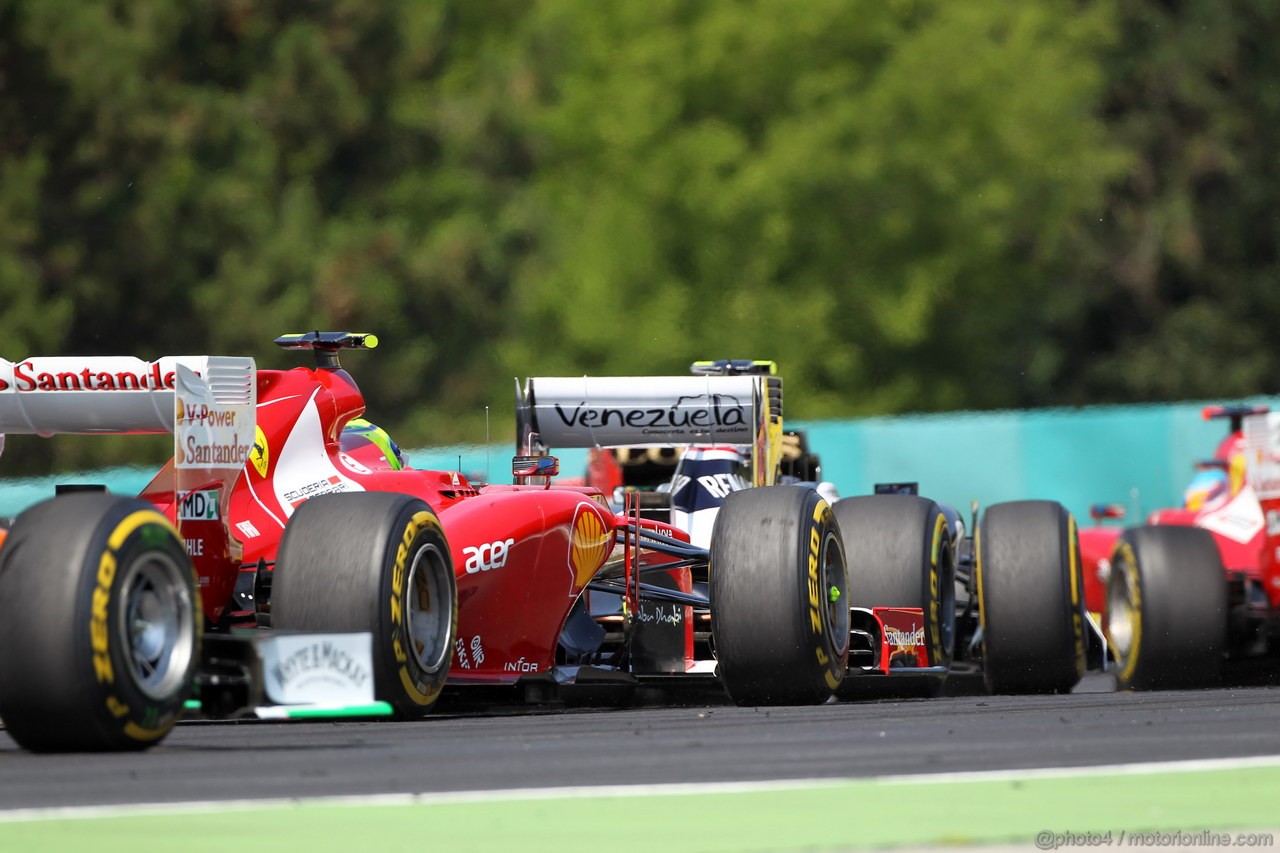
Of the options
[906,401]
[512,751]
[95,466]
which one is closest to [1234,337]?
[906,401]

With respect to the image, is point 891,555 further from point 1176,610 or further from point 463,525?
point 463,525

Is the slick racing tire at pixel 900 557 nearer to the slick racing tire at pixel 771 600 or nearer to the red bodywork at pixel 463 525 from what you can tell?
the red bodywork at pixel 463 525

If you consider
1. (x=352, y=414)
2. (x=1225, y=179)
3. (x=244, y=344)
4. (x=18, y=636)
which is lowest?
(x=18, y=636)

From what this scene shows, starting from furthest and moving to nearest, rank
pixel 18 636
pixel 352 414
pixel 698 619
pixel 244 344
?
pixel 244 344 < pixel 698 619 < pixel 352 414 < pixel 18 636

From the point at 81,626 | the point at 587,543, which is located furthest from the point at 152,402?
the point at 587,543

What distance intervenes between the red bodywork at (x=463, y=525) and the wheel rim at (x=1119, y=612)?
13.0 ft

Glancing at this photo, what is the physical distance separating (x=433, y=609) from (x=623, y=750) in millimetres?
1907

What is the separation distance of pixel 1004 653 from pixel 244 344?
24.3 m

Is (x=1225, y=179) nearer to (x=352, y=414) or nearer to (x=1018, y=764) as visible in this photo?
(x=352, y=414)

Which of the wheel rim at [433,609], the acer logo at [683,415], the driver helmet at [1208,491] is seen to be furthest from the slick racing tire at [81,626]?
the driver helmet at [1208,491]

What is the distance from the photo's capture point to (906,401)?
4081 cm

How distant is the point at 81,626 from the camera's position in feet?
23.2

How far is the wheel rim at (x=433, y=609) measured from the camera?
9.15 metres

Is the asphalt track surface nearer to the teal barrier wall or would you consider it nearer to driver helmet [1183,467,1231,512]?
driver helmet [1183,467,1231,512]
